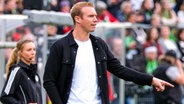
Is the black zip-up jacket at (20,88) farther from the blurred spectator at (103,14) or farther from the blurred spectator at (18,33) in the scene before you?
the blurred spectator at (103,14)

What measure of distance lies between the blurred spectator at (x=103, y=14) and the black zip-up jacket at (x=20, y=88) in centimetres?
603

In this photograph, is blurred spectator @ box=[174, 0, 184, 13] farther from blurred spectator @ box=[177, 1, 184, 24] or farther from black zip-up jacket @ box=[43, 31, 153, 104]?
black zip-up jacket @ box=[43, 31, 153, 104]

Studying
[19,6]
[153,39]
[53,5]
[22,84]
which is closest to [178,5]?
[153,39]

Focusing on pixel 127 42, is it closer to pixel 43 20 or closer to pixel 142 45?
pixel 142 45

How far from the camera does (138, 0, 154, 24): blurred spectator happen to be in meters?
15.8

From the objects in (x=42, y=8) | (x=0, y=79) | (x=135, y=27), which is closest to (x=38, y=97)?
(x=0, y=79)

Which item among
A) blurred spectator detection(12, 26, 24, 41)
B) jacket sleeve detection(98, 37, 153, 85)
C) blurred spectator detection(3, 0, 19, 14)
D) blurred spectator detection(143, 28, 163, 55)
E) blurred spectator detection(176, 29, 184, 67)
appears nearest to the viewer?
jacket sleeve detection(98, 37, 153, 85)

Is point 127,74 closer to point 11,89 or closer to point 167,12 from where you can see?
point 11,89

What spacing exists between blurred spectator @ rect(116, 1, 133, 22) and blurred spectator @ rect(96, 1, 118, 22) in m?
0.26

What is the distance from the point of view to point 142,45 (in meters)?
14.3

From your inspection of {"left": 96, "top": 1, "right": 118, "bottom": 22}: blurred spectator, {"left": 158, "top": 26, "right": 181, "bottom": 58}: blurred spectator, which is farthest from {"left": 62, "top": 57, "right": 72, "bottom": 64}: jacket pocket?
{"left": 158, "top": 26, "right": 181, "bottom": 58}: blurred spectator

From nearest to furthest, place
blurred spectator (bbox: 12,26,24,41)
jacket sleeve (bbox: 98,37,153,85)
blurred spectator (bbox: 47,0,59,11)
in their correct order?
jacket sleeve (bbox: 98,37,153,85) < blurred spectator (bbox: 12,26,24,41) < blurred spectator (bbox: 47,0,59,11)

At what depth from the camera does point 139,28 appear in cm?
1455

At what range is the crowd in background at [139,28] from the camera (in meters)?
13.4
